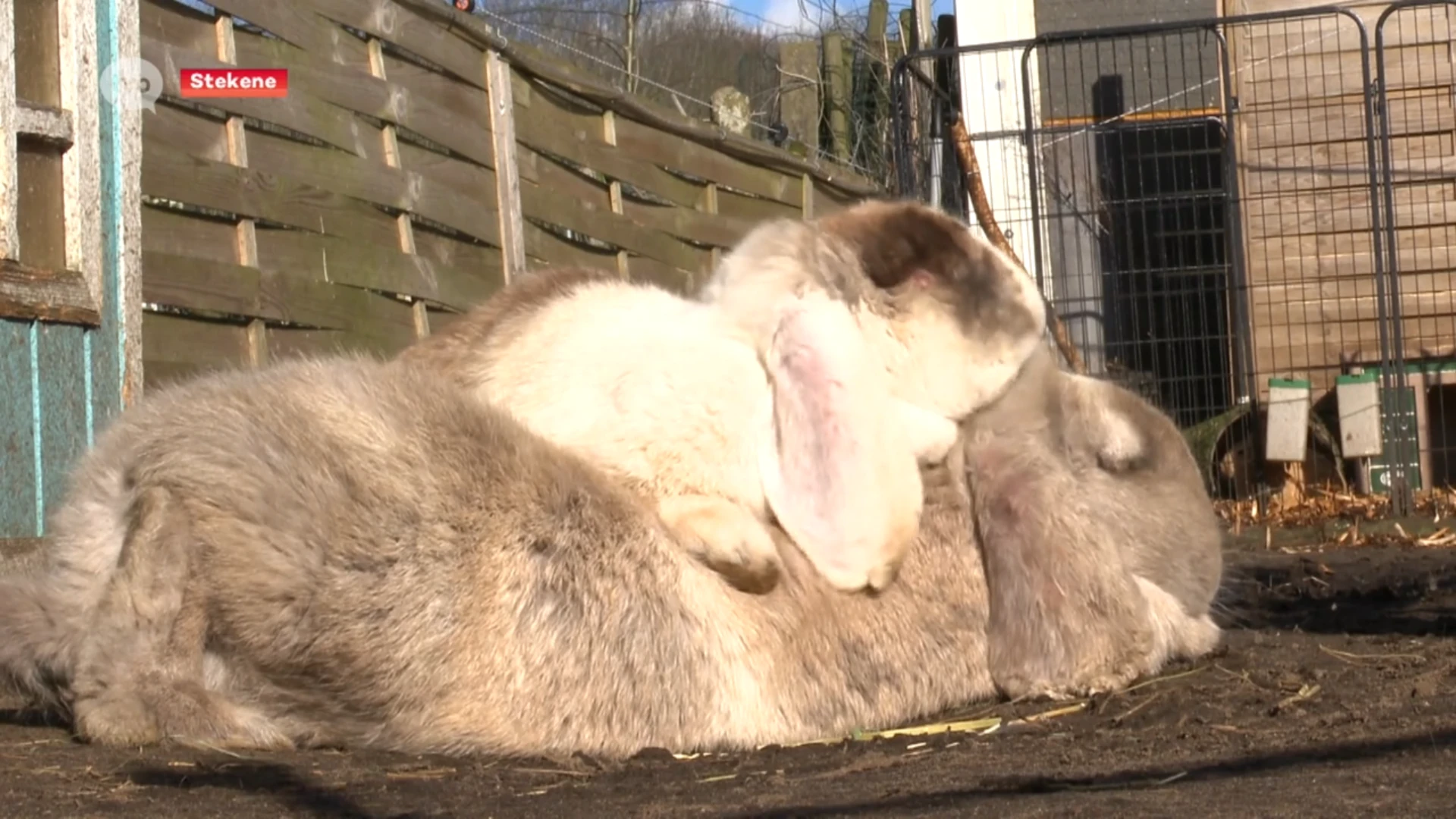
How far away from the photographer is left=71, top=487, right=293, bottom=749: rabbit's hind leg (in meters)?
3.19

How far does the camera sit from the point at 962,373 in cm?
371

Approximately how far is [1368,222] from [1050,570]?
7384 mm

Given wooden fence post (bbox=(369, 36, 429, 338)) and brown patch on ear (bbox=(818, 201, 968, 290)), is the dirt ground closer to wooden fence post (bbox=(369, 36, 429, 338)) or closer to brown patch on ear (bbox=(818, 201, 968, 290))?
brown patch on ear (bbox=(818, 201, 968, 290))

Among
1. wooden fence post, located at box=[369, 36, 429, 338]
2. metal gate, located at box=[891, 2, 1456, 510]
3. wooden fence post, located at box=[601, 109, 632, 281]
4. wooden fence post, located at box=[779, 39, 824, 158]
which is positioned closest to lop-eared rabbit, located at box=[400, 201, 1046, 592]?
wooden fence post, located at box=[369, 36, 429, 338]

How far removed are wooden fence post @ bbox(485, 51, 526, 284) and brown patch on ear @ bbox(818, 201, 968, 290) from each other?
464cm

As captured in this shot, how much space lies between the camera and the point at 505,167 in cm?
824

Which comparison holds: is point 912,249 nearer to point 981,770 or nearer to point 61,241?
point 981,770

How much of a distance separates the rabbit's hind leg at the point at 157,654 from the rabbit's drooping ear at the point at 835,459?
1.06 meters

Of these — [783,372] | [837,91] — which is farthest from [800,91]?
[783,372]

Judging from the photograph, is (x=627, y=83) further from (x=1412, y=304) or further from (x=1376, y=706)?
(x=1376, y=706)

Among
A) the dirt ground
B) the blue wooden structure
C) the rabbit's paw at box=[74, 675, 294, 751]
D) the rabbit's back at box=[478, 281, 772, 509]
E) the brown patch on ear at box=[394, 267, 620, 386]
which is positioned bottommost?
the dirt ground

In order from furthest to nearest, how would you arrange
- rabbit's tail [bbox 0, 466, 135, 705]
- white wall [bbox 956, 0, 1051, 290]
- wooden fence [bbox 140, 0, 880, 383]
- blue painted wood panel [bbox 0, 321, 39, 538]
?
white wall [bbox 956, 0, 1051, 290] < wooden fence [bbox 140, 0, 880, 383] < blue painted wood panel [bbox 0, 321, 39, 538] < rabbit's tail [bbox 0, 466, 135, 705]

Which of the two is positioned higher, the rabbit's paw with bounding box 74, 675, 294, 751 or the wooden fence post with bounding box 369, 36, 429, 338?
the wooden fence post with bounding box 369, 36, 429, 338

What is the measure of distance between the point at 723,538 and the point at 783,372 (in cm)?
36
